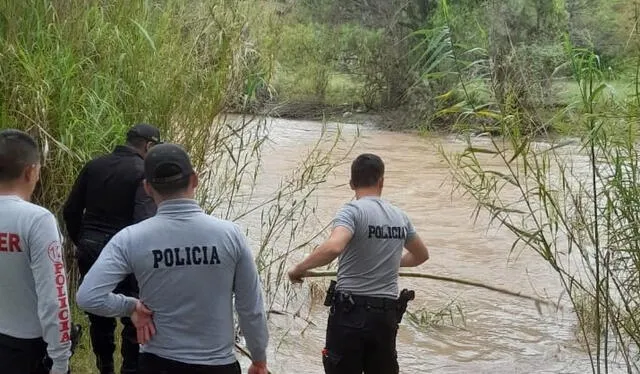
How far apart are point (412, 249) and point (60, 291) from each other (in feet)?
6.90

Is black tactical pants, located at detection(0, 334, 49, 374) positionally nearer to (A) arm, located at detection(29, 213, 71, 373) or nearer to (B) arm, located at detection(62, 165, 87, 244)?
(A) arm, located at detection(29, 213, 71, 373)

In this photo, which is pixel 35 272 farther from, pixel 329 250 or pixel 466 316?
pixel 466 316

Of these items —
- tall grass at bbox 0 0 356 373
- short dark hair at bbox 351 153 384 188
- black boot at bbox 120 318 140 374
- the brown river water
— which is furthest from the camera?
the brown river water

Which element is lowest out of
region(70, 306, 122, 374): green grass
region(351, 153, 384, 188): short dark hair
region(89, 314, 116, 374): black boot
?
region(70, 306, 122, 374): green grass

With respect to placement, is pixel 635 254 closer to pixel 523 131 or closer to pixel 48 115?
pixel 523 131

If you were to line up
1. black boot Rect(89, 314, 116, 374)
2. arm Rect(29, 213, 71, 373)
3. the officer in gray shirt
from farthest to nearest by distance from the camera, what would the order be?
black boot Rect(89, 314, 116, 374)
arm Rect(29, 213, 71, 373)
the officer in gray shirt

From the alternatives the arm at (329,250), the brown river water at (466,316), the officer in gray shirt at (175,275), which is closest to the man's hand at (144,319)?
the officer in gray shirt at (175,275)

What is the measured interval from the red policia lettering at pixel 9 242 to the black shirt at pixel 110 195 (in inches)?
67.6

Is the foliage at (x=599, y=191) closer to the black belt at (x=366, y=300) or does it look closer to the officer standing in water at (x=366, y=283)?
the officer standing in water at (x=366, y=283)

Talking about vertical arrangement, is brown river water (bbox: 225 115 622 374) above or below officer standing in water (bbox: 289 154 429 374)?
below

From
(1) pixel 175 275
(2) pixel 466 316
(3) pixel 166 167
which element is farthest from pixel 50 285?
(2) pixel 466 316

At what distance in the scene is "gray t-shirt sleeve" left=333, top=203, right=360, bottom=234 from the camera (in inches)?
167

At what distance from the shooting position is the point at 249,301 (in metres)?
3.02

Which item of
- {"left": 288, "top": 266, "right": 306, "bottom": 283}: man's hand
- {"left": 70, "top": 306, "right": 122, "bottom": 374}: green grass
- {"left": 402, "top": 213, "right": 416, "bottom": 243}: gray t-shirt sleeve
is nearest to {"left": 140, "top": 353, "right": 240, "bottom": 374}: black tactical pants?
{"left": 288, "top": 266, "right": 306, "bottom": 283}: man's hand
